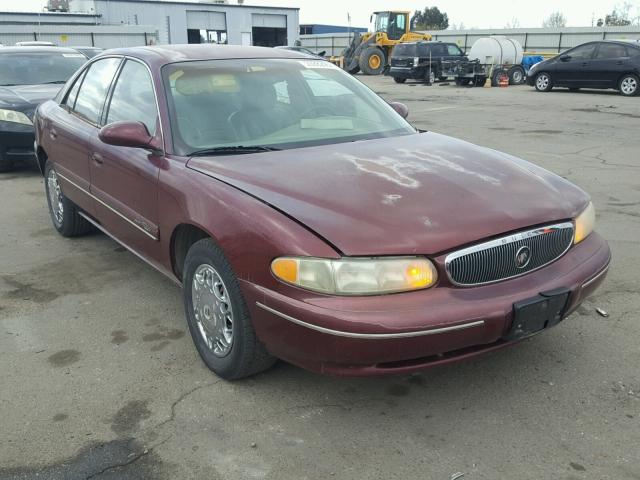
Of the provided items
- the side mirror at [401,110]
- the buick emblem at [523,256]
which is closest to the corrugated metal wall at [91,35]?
the side mirror at [401,110]

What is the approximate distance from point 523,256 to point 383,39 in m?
31.7

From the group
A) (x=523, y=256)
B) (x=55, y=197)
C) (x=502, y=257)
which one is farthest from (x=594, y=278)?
(x=55, y=197)

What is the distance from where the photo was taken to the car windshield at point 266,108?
3514 millimetres

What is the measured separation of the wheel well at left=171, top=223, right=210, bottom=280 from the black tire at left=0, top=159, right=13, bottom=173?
19.4 ft

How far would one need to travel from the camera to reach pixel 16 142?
800 cm

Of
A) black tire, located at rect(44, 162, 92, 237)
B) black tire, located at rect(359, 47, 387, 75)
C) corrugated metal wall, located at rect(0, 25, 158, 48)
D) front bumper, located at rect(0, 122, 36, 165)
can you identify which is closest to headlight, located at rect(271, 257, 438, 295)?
black tire, located at rect(44, 162, 92, 237)

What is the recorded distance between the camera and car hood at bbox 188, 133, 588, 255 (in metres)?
2.57

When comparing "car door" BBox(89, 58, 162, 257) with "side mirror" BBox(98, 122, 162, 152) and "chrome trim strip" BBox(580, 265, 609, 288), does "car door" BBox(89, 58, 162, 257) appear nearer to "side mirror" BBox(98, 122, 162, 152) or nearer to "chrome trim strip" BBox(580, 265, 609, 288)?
"side mirror" BBox(98, 122, 162, 152)

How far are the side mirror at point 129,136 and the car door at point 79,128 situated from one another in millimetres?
958

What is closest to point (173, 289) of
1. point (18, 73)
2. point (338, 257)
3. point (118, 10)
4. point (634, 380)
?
point (338, 257)

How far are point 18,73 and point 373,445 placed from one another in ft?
28.0

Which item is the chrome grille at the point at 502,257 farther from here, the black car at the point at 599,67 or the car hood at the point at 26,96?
the black car at the point at 599,67

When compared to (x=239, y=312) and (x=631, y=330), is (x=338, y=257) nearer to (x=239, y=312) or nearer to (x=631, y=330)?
(x=239, y=312)

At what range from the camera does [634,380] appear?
3.08 meters
